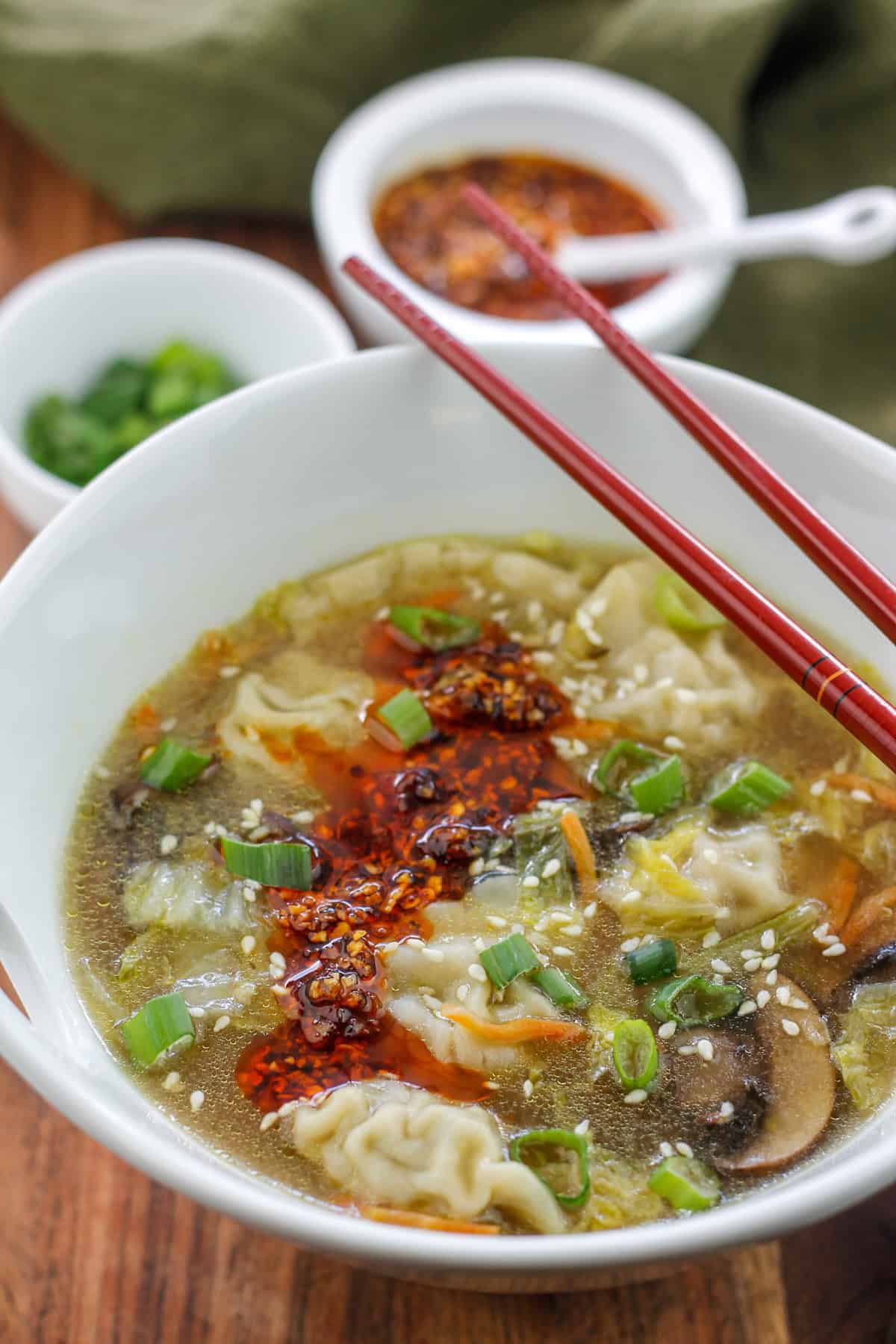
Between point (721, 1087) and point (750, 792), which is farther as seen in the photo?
point (750, 792)

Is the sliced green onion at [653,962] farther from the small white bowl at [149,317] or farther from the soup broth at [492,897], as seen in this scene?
the small white bowl at [149,317]

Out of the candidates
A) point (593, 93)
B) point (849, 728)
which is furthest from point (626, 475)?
point (593, 93)

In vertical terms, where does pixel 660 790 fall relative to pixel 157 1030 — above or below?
above

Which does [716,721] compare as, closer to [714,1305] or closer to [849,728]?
[849,728]

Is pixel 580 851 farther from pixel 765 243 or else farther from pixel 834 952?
pixel 765 243

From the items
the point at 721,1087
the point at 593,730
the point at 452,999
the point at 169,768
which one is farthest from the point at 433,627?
the point at 721,1087

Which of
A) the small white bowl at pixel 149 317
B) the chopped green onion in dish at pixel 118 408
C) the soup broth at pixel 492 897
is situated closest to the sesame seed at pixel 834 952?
the soup broth at pixel 492 897
